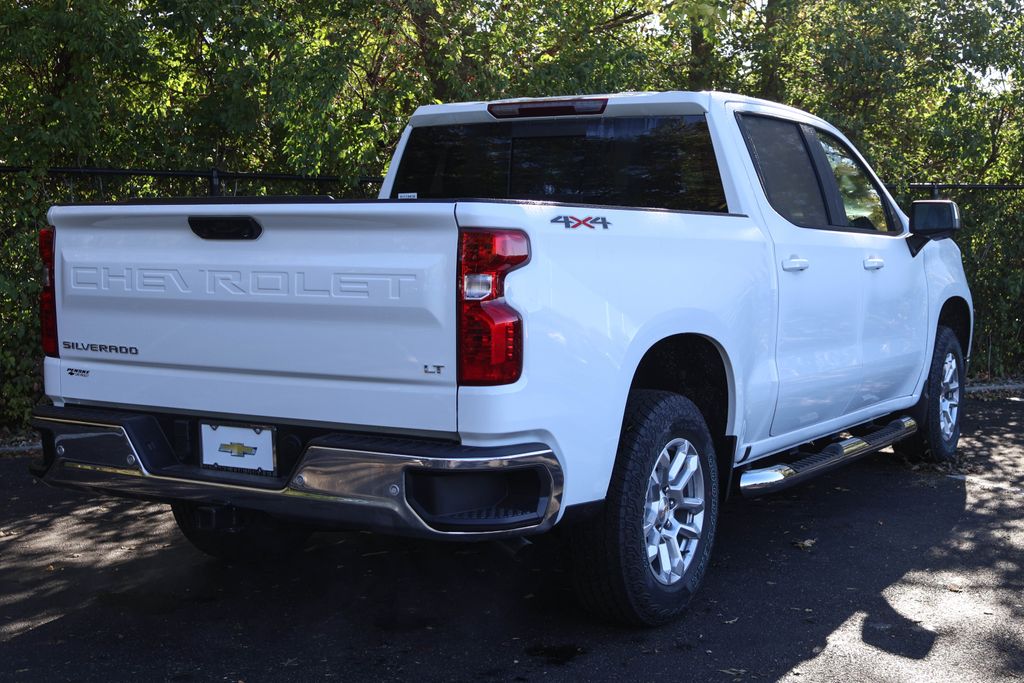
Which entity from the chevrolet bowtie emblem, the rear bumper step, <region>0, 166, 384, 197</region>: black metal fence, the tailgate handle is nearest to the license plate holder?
the chevrolet bowtie emblem

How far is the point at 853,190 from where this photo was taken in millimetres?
6234

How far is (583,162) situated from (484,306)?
6.45 ft

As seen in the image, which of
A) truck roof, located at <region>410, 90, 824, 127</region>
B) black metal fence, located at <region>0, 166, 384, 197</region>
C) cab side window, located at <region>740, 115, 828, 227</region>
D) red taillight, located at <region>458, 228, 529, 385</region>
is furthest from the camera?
black metal fence, located at <region>0, 166, 384, 197</region>

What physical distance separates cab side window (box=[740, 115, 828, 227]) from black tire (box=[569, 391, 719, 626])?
1.36 meters

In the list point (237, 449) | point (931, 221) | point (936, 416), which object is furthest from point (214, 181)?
point (936, 416)

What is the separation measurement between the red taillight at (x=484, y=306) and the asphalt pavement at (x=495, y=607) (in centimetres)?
110

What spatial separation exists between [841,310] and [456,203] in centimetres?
269

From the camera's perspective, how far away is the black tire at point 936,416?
278 inches

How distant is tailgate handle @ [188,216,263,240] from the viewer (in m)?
3.96

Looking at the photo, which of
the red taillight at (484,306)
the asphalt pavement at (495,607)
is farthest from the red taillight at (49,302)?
the red taillight at (484,306)

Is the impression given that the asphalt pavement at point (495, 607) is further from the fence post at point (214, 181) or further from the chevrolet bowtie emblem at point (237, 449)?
the fence post at point (214, 181)

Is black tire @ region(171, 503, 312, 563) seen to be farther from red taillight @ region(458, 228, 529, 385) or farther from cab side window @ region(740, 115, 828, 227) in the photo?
cab side window @ region(740, 115, 828, 227)

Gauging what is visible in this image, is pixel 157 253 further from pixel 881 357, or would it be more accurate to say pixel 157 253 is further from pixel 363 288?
pixel 881 357

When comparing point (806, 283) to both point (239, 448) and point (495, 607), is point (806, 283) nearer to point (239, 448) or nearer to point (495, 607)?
point (495, 607)
